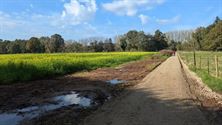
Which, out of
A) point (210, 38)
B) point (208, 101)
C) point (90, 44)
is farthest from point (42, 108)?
point (90, 44)

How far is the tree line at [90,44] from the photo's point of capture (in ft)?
367

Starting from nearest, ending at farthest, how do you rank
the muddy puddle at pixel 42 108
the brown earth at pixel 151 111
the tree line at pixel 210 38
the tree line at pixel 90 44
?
the brown earth at pixel 151 111 → the muddy puddle at pixel 42 108 → the tree line at pixel 210 38 → the tree line at pixel 90 44

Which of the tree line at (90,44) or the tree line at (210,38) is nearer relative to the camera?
the tree line at (210,38)

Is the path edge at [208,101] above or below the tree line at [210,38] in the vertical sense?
below

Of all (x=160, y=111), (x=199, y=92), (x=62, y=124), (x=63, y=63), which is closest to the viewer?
(x=62, y=124)

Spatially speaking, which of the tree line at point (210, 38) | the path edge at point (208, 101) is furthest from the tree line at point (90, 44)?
the path edge at point (208, 101)

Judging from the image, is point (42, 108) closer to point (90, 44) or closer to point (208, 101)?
point (208, 101)

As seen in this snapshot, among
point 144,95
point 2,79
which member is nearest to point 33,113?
point 144,95

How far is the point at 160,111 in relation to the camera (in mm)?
10938

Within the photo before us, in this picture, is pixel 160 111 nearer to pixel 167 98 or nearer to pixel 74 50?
pixel 167 98

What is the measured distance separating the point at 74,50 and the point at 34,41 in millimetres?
20605

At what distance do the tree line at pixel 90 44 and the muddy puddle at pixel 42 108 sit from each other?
9727 cm

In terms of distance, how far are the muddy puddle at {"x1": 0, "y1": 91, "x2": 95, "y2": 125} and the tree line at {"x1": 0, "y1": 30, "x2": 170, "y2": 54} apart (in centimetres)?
9727

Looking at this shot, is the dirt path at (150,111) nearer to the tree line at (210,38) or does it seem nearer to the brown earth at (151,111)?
the brown earth at (151,111)
